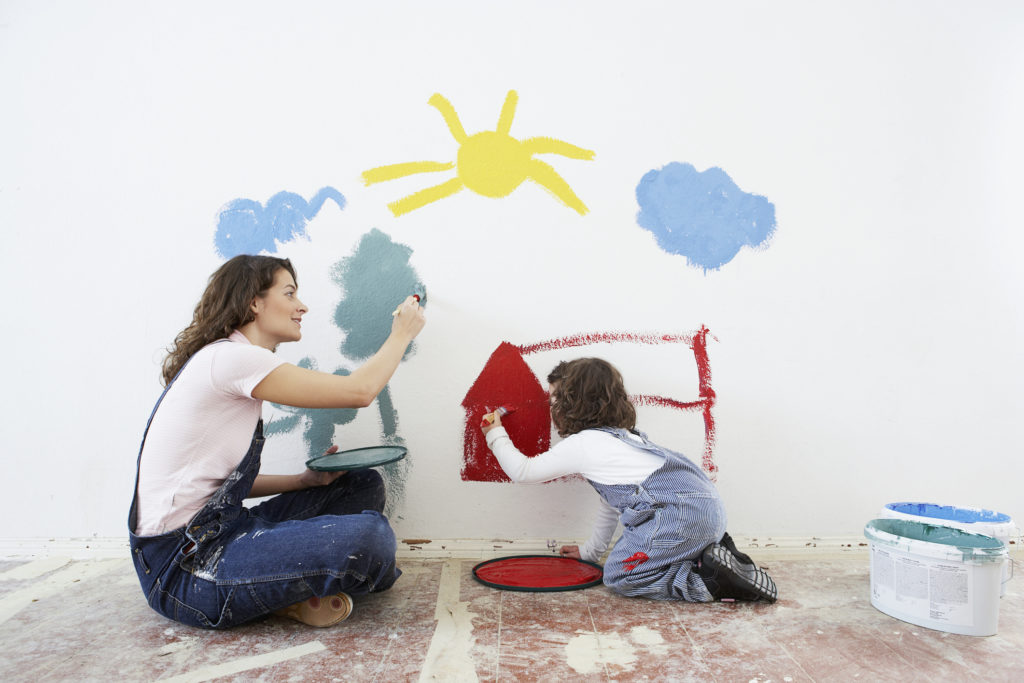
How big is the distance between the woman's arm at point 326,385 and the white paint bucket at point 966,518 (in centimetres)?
152

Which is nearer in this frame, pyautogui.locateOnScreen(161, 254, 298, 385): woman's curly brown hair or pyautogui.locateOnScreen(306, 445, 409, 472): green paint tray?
pyautogui.locateOnScreen(161, 254, 298, 385): woman's curly brown hair

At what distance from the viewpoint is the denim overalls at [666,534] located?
1871 millimetres

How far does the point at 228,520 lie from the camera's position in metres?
1.70

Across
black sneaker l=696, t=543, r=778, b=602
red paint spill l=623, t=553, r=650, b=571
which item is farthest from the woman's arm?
black sneaker l=696, t=543, r=778, b=602

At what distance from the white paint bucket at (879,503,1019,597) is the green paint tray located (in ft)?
4.81

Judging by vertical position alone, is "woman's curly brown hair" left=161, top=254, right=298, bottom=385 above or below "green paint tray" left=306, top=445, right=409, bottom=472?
above

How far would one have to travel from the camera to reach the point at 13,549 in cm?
232

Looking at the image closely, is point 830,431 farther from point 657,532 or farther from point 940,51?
point 940,51

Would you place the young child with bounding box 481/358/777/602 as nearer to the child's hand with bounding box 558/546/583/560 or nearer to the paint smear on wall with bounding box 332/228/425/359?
the child's hand with bounding box 558/546/583/560

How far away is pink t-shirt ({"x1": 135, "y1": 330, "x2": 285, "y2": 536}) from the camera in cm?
163

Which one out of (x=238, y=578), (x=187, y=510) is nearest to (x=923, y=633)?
(x=238, y=578)

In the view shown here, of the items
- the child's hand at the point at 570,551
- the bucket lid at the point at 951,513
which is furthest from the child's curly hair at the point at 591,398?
the bucket lid at the point at 951,513

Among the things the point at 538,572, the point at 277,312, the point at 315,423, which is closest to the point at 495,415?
the point at 538,572

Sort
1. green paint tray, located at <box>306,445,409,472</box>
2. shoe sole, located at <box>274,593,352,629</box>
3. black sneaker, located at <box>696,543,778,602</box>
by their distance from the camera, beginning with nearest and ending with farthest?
shoe sole, located at <box>274,593,352,629</box>
black sneaker, located at <box>696,543,778,602</box>
green paint tray, located at <box>306,445,409,472</box>
